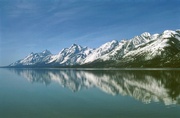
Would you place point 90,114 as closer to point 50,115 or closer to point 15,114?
point 50,115

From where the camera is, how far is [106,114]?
46531mm

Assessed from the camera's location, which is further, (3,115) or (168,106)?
(168,106)

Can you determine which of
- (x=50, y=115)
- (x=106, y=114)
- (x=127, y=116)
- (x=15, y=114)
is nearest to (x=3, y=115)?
(x=15, y=114)

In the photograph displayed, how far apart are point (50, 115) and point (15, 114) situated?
270 inches

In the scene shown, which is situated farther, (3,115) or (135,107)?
(135,107)

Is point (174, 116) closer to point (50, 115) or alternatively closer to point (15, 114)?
point (50, 115)

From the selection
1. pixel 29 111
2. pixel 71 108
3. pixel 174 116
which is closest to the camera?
pixel 174 116

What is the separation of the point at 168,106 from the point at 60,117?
23.4m

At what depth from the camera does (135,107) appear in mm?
53156

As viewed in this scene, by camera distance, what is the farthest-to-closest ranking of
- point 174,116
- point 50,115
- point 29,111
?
point 29,111, point 50,115, point 174,116

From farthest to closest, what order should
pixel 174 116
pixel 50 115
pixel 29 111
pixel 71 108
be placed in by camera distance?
pixel 71 108 → pixel 29 111 → pixel 50 115 → pixel 174 116

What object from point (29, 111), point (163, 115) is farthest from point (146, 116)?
point (29, 111)

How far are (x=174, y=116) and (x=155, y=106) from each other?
10517mm

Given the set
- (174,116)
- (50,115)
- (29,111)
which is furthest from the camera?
(29,111)
